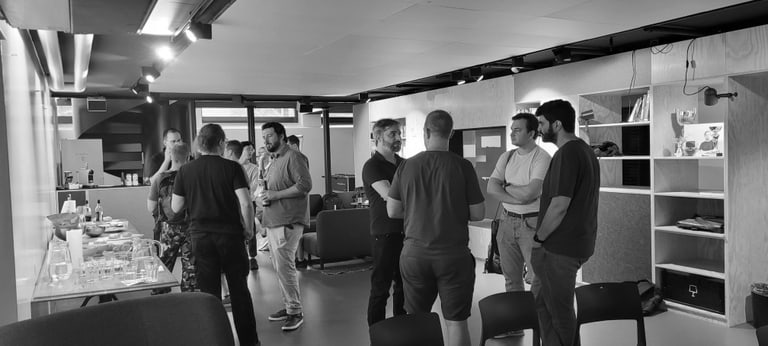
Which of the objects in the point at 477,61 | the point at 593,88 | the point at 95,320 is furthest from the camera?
the point at 477,61

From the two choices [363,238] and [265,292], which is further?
[363,238]

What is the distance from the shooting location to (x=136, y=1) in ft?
7.73

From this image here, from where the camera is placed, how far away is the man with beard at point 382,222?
3.63 meters

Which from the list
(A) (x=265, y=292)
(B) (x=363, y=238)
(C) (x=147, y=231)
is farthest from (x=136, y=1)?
(C) (x=147, y=231)

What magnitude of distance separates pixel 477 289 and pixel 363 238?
1.78 m

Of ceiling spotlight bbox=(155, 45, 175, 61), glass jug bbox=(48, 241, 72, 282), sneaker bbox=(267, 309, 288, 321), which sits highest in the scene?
ceiling spotlight bbox=(155, 45, 175, 61)

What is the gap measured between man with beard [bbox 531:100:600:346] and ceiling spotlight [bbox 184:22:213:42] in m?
2.41

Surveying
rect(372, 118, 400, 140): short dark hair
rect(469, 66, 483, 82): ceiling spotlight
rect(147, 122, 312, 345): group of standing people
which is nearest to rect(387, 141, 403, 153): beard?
rect(372, 118, 400, 140): short dark hair

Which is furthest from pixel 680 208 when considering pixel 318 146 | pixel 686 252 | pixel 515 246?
pixel 318 146

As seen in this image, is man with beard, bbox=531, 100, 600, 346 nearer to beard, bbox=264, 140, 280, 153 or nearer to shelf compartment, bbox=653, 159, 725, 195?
beard, bbox=264, 140, 280, 153

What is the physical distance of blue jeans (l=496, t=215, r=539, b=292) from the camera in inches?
156

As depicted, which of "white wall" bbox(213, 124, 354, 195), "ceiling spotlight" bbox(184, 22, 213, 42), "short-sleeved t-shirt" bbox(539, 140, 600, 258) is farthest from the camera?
"white wall" bbox(213, 124, 354, 195)

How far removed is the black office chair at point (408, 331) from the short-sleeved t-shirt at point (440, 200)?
2.68 ft

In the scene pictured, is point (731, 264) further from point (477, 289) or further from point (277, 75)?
point (277, 75)
